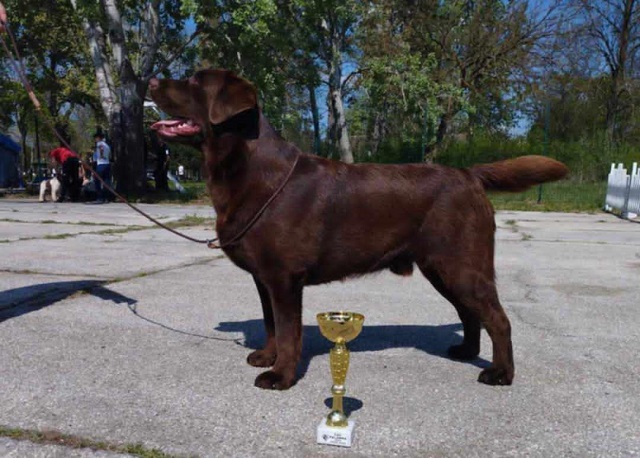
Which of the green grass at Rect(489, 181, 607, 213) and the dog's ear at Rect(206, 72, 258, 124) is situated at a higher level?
the dog's ear at Rect(206, 72, 258, 124)

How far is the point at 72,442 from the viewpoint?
2.35m

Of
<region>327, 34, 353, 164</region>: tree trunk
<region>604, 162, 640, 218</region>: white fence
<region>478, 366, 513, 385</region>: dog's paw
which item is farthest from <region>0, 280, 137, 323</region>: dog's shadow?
<region>327, 34, 353, 164</region>: tree trunk

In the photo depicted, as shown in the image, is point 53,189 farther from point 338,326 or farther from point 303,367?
point 338,326

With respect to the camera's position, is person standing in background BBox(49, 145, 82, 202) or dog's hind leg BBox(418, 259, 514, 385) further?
person standing in background BBox(49, 145, 82, 202)

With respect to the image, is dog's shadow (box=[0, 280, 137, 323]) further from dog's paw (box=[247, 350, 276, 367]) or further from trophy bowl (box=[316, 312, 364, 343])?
trophy bowl (box=[316, 312, 364, 343])

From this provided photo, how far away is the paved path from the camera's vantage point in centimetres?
249

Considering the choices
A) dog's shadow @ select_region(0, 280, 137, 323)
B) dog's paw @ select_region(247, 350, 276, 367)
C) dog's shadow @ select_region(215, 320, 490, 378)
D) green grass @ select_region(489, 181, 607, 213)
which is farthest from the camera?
green grass @ select_region(489, 181, 607, 213)

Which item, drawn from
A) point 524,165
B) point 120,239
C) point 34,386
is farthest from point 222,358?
point 120,239

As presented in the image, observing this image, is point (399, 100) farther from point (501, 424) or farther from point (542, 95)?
point (501, 424)

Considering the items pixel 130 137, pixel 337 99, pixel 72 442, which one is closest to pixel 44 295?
pixel 72 442

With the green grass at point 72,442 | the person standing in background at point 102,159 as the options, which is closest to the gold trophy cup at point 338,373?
the green grass at point 72,442

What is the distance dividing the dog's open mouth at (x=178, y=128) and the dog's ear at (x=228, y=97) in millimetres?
130

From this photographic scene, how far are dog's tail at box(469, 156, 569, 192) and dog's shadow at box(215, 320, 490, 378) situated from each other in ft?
3.55

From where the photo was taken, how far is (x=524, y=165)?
11.5ft
